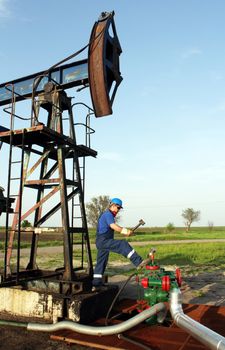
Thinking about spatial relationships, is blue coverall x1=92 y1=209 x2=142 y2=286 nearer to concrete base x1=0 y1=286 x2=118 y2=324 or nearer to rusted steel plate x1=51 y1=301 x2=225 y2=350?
concrete base x1=0 y1=286 x2=118 y2=324

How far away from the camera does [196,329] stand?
3.07 meters

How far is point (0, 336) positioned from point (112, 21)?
5.78m

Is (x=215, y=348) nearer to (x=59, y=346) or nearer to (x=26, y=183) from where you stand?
(x=59, y=346)

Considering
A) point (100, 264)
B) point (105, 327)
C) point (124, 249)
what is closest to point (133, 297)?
point (100, 264)

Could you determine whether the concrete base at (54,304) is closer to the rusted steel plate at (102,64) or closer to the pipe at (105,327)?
the pipe at (105,327)

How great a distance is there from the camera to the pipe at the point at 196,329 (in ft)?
9.04

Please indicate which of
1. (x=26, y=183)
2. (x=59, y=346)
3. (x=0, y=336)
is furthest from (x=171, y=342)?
(x=26, y=183)

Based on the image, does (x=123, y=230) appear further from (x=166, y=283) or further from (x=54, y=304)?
(x=54, y=304)

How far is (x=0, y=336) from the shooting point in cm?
436

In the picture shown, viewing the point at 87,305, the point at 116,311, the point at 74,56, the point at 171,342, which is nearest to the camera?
the point at 171,342

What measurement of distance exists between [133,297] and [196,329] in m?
4.26

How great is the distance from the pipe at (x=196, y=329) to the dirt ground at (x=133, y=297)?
1298 millimetres

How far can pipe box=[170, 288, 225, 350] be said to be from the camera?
275 cm

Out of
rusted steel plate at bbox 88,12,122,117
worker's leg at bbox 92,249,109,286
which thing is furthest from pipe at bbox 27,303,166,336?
rusted steel plate at bbox 88,12,122,117
